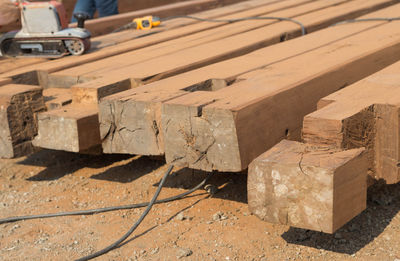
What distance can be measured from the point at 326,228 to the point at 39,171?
210cm

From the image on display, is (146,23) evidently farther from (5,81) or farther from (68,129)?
(68,129)

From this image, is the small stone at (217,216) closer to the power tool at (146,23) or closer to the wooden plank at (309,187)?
the wooden plank at (309,187)

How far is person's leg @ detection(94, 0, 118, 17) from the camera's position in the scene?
6.72 metres

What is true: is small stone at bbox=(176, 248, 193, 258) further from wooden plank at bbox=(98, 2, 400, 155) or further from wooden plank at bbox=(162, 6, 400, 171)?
wooden plank at bbox=(98, 2, 400, 155)

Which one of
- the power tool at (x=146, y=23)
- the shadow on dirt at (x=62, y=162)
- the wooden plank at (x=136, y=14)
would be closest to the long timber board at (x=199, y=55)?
the shadow on dirt at (x=62, y=162)

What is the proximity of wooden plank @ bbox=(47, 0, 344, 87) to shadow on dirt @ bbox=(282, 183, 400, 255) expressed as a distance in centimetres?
137

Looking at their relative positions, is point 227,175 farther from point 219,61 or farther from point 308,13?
point 308,13

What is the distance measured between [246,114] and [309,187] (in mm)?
471

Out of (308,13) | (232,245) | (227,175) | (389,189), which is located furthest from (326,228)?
(308,13)

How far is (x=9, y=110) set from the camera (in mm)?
3123

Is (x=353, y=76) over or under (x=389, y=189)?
over

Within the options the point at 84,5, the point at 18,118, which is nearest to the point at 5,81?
the point at 18,118

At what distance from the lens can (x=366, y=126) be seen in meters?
2.52

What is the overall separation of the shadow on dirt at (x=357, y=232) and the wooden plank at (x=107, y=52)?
6.57ft
